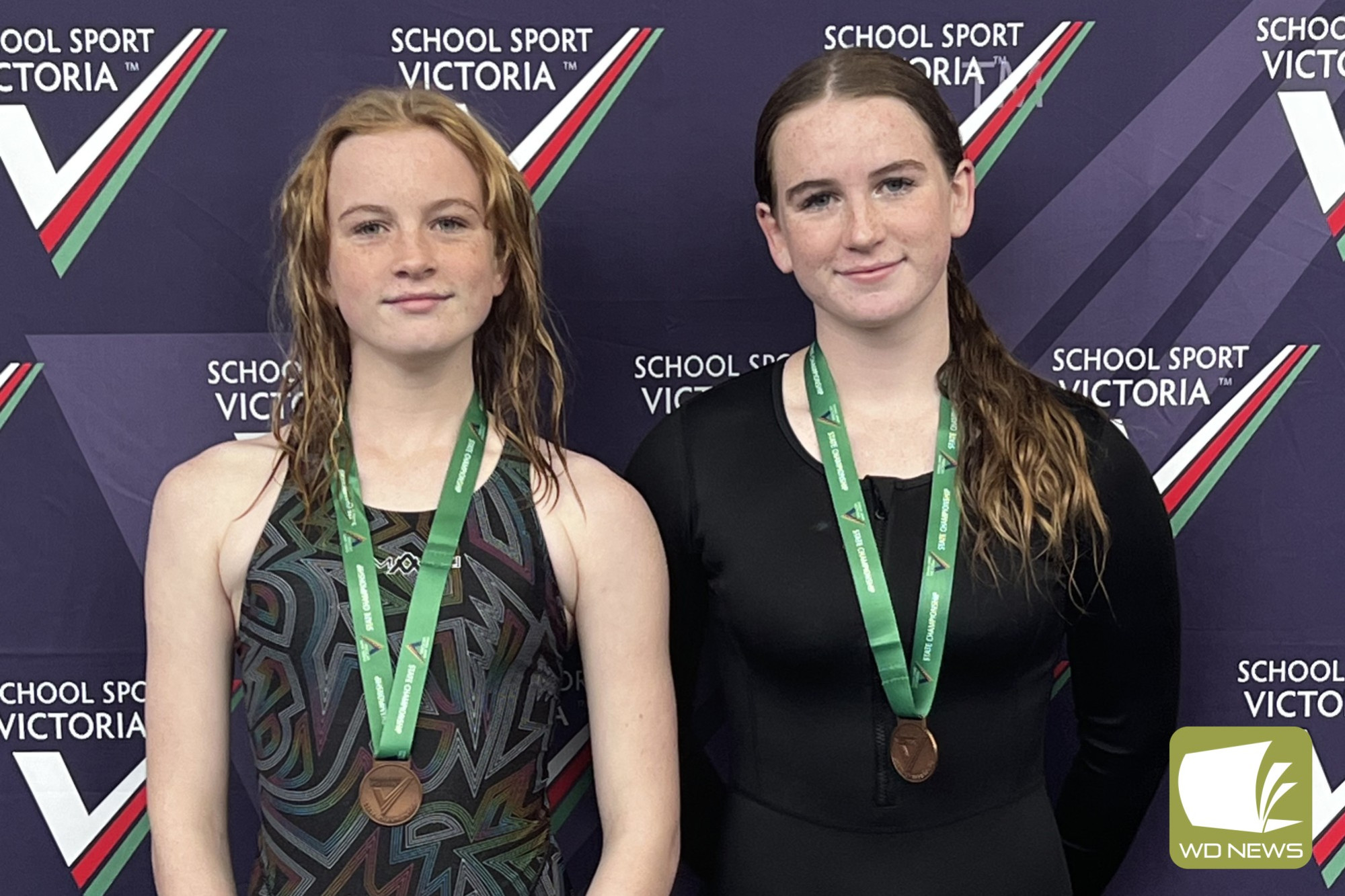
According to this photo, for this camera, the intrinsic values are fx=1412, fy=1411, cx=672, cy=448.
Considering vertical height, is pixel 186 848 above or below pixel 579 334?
below

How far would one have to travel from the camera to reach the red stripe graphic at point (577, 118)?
2424 mm

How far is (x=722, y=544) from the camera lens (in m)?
2.05

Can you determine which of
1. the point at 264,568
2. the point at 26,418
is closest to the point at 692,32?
the point at 264,568

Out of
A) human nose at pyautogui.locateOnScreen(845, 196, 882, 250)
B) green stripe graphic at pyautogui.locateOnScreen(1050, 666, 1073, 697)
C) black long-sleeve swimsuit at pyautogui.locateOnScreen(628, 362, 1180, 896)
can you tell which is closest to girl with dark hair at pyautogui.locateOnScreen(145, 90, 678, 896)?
black long-sleeve swimsuit at pyautogui.locateOnScreen(628, 362, 1180, 896)

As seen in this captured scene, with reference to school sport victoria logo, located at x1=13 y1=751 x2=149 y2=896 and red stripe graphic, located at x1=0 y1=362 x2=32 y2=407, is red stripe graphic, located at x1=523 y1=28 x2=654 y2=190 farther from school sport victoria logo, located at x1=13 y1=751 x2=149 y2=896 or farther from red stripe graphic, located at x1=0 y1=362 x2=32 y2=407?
school sport victoria logo, located at x1=13 y1=751 x2=149 y2=896

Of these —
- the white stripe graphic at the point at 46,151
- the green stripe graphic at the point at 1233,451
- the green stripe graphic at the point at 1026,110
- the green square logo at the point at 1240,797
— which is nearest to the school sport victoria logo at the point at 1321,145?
the green stripe graphic at the point at 1233,451

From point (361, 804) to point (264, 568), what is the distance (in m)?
0.35

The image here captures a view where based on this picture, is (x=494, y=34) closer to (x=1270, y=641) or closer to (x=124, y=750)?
(x=124, y=750)

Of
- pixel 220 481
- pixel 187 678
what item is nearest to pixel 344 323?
pixel 220 481

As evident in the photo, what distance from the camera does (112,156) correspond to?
2.43m

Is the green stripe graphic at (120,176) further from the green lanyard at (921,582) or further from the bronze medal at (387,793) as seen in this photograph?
the green lanyard at (921,582)

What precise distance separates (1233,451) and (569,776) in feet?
4.28

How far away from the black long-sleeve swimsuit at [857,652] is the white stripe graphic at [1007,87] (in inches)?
22.2

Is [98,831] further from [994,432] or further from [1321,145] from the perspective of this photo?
[1321,145]
